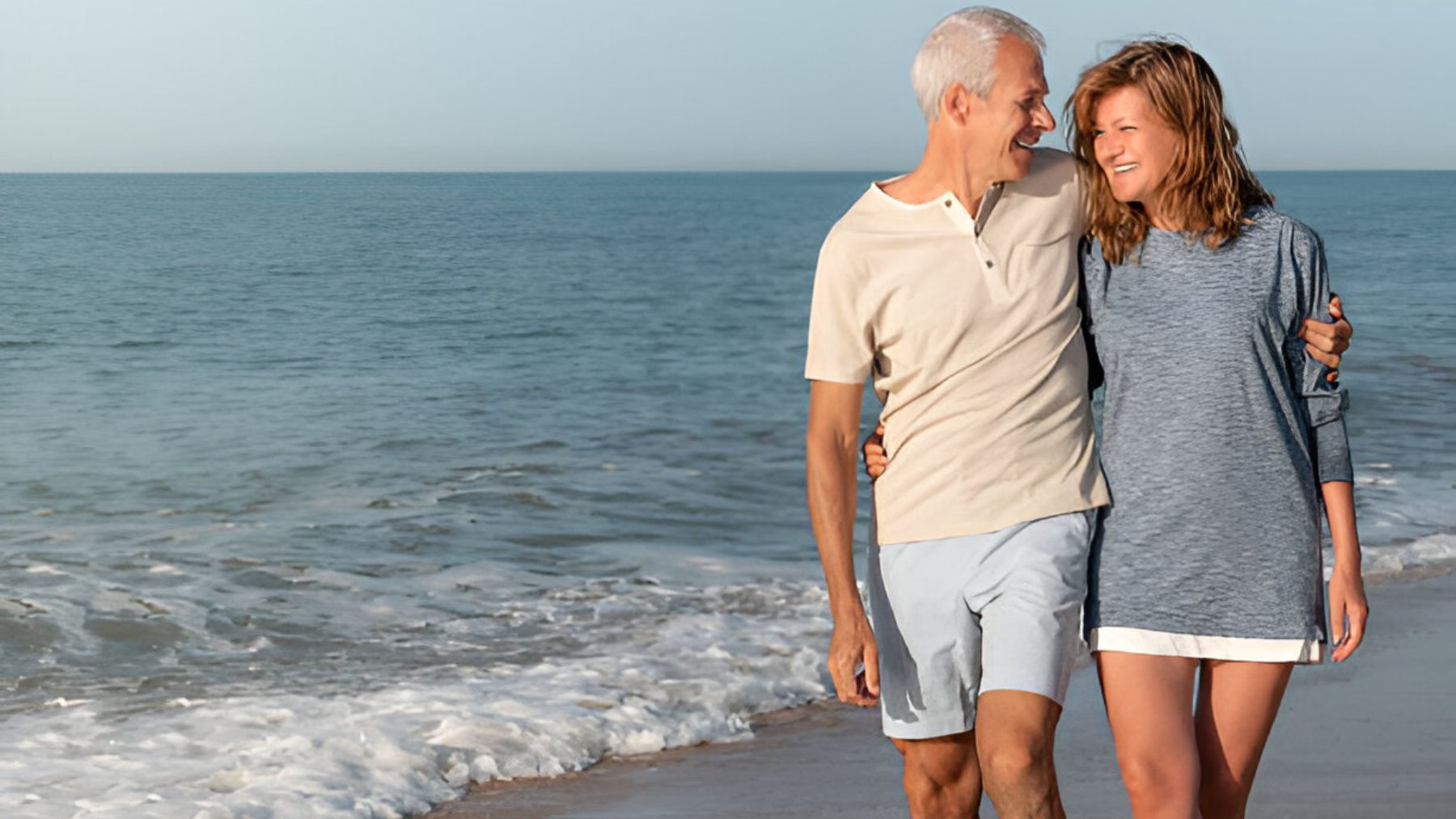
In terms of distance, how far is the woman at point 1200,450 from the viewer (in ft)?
9.00

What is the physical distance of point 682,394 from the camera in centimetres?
1612

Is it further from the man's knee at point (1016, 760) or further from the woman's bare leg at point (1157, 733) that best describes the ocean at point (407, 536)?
the woman's bare leg at point (1157, 733)

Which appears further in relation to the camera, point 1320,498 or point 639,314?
point 639,314

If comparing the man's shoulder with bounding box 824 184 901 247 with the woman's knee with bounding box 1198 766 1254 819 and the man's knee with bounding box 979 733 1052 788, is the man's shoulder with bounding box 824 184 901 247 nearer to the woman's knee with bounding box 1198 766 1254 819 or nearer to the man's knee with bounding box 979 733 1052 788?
the man's knee with bounding box 979 733 1052 788

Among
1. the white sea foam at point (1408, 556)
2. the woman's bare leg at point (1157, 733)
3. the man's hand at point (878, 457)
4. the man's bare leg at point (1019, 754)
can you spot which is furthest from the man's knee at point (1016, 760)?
the white sea foam at point (1408, 556)

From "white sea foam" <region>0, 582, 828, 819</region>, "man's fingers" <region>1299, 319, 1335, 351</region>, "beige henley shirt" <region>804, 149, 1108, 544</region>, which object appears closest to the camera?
"man's fingers" <region>1299, 319, 1335, 351</region>

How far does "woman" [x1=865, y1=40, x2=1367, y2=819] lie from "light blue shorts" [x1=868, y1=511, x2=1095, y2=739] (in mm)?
87

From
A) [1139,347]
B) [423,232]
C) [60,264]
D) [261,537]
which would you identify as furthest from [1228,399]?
[423,232]

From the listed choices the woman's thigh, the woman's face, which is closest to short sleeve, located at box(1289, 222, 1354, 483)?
the woman's face

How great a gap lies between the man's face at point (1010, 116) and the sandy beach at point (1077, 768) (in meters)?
2.25

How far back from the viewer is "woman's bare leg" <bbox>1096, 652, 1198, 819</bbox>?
2742mm

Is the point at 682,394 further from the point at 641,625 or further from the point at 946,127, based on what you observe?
the point at 946,127

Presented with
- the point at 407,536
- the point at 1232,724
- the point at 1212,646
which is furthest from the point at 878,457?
the point at 407,536

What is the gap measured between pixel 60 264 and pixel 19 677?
2983 cm
